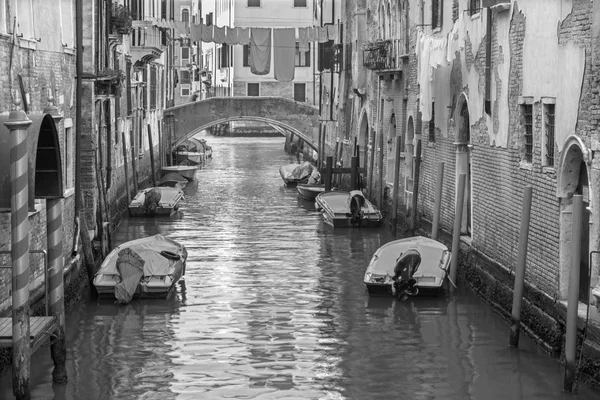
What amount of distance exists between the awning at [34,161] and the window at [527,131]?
18.1 ft

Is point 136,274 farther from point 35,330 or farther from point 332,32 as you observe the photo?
point 332,32

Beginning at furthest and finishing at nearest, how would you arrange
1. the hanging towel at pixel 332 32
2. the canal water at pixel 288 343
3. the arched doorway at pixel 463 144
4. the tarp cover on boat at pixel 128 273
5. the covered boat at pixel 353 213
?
the hanging towel at pixel 332 32 → the covered boat at pixel 353 213 → the arched doorway at pixel 463 144 → the tarp cover on boat at pixel 128 273 → the canal water at pixel 288 343

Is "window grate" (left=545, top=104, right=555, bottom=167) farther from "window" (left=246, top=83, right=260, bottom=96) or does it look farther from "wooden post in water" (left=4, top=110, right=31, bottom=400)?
"window" (left=246, top=83, right=260, bottom=96)

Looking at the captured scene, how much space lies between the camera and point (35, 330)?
931cm

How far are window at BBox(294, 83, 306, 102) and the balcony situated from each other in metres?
26.1

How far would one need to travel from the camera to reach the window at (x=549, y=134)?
12.1 m

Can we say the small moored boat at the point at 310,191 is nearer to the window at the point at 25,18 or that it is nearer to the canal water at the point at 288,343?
the canal water at the point at 288,343

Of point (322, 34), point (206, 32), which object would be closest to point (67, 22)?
point (206, 32)

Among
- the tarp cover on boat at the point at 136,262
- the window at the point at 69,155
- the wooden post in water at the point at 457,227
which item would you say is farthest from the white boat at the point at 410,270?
the window at the point at 69,155

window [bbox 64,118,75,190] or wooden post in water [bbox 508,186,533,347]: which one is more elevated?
window [bbox 64,118,75,190]

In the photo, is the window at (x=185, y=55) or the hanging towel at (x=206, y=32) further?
the window at (x=185, y=55)

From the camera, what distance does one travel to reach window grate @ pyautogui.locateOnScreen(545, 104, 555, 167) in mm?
12062

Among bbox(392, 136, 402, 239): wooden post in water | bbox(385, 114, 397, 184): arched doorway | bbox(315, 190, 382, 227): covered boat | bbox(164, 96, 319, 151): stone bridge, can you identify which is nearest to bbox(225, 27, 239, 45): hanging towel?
bbox(164, 96, 319, 151): stone bridge

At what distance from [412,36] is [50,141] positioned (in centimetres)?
1212
